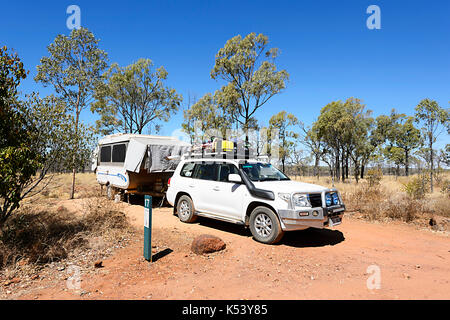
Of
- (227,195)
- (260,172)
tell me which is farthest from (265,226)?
(260,172)

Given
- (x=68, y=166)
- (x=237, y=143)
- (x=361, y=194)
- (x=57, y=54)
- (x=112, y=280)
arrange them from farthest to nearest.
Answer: (x=57, y=54)
(x=361, y=194)
(x=237, y=143)
(x=68, y=166)
(x=112, y=280)

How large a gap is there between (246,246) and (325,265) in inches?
66.1

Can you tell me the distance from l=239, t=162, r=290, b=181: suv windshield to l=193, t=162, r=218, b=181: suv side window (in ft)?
3.01

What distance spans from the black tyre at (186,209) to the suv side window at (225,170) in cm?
134

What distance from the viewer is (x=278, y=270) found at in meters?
4.64

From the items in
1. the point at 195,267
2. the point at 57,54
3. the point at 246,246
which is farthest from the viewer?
the point at 57,54

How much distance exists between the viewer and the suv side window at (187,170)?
8.32 metres

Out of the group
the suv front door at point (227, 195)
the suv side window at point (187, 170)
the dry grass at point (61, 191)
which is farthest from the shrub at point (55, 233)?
the suv front door at point (227, 195)

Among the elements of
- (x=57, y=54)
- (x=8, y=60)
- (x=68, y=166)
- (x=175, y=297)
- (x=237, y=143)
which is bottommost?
(x=175, y=297)

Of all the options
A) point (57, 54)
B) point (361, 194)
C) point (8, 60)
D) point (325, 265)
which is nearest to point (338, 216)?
point (325, 265)

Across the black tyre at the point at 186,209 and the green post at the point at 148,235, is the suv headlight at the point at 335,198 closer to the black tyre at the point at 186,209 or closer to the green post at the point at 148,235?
the black tyre at the point at 186,209

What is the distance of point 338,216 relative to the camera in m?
6.18

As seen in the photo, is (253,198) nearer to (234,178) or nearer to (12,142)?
(234,178)
